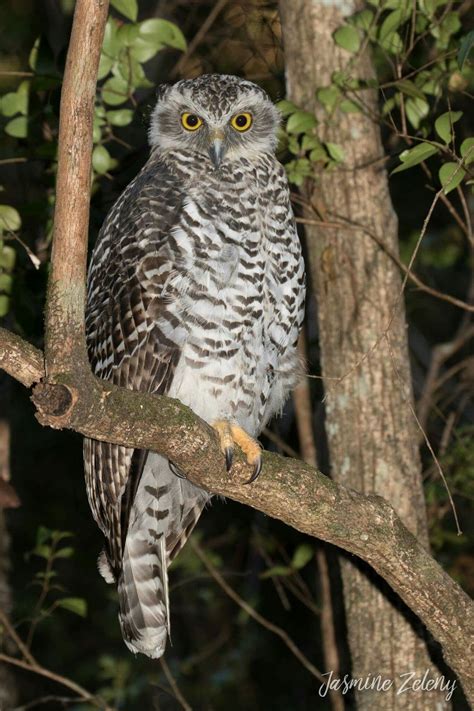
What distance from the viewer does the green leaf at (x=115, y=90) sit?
3.91 meters

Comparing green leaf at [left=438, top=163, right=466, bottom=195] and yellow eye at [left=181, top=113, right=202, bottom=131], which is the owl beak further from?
green leaf at [left=438, top=163, right=466, bottom=195]

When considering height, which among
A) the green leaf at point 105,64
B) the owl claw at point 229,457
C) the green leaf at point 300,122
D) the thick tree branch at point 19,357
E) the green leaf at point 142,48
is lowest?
the owl claw at point 229,457

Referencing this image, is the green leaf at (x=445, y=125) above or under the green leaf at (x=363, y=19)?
under

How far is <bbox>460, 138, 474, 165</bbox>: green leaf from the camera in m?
3.02

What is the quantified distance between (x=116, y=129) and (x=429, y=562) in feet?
9.90

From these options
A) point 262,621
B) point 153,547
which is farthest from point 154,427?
point 262,621

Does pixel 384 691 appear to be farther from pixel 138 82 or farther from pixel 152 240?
pixel 138 82

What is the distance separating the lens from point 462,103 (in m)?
5.60

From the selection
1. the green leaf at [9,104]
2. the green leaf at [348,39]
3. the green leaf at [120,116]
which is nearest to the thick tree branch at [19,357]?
the green leaf at [9,104]

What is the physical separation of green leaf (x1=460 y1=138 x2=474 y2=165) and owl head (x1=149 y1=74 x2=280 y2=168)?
864mm

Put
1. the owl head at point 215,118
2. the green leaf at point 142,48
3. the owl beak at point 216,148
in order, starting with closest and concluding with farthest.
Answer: the owl beak at point 216,148
the owl head at point 215,118
the green leaf at point 142,48

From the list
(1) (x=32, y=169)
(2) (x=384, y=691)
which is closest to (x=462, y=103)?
(1) (x=32, y=169)

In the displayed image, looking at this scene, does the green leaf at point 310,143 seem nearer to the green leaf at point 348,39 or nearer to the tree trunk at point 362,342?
the tree trunk at point 362,342

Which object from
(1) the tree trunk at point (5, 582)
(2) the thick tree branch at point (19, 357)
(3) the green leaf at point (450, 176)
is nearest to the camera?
(2) the thick tree branch at point (19, 357)
